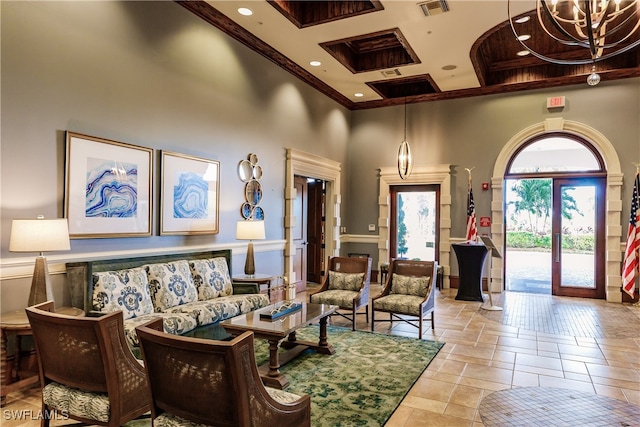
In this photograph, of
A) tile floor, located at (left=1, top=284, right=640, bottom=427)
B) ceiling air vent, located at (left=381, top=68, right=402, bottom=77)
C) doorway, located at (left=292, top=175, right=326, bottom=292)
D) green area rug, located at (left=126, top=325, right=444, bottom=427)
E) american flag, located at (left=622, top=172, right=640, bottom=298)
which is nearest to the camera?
green area rug, located at (left=126, top=325, right=444, bottom=427)

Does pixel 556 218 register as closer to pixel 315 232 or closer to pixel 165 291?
Result: pixel 315 232

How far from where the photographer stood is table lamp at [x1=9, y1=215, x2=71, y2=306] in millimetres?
2963

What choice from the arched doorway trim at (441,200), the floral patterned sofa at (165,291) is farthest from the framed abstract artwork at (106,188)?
the arched doorway trim at (441,200)

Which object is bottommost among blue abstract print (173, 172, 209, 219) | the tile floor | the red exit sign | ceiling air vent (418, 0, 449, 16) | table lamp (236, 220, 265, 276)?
the tile floor

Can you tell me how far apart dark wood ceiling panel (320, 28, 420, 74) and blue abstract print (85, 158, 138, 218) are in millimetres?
3609

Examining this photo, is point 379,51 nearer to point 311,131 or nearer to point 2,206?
point 311,131

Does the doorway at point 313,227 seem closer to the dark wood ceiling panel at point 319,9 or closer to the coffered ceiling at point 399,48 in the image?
the coffered ceiling at point 399,48

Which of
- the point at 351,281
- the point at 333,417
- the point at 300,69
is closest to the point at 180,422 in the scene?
the point at 333,417

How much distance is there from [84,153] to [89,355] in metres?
2.31

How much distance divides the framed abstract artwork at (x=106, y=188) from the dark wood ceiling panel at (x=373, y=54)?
3.50m

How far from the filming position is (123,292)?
3688 mm

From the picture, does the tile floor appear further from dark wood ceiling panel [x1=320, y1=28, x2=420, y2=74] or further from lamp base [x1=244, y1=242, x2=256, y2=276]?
dark wood ceiling panel [x1=320, y1=28, x2=420, y2=74]

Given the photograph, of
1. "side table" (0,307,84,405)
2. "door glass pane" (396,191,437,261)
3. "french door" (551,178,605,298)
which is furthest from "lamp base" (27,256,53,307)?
→ "french door" (551,178,605,298)

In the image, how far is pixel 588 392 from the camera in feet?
10.8
